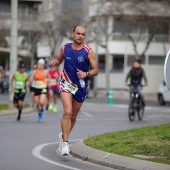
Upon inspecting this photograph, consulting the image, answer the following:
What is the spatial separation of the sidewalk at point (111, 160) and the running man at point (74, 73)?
0.43 meters

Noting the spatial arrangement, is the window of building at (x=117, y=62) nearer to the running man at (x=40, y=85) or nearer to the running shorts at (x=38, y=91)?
the running man at (x=40, y=85)

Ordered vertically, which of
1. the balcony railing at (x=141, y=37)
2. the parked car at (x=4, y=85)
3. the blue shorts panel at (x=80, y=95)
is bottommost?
the parked car at (x=4, y=85)

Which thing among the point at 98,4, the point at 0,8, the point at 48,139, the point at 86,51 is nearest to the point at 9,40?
the point at 48,139

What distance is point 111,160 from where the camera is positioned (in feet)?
35.1

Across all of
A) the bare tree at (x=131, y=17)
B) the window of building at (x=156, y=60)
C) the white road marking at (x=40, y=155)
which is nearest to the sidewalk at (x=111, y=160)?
the white road marking at (x=40, y=155)

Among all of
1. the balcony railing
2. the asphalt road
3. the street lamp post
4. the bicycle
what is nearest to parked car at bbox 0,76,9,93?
the balcony railing

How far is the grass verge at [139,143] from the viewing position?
11070 millimetres

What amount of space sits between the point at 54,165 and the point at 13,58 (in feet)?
51.9

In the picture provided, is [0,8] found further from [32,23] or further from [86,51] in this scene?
[86,51]

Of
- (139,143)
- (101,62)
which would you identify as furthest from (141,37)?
(139,143)

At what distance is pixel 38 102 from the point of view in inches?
806

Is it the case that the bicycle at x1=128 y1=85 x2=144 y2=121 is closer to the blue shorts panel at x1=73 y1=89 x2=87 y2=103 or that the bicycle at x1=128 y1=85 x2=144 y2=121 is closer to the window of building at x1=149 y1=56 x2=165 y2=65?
the blue shorts panel at x1=73 y1=89 x2=87 y2=103

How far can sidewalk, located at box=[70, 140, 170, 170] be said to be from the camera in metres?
9.92

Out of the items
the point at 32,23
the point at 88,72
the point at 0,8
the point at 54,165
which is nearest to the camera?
the point at 54,165
